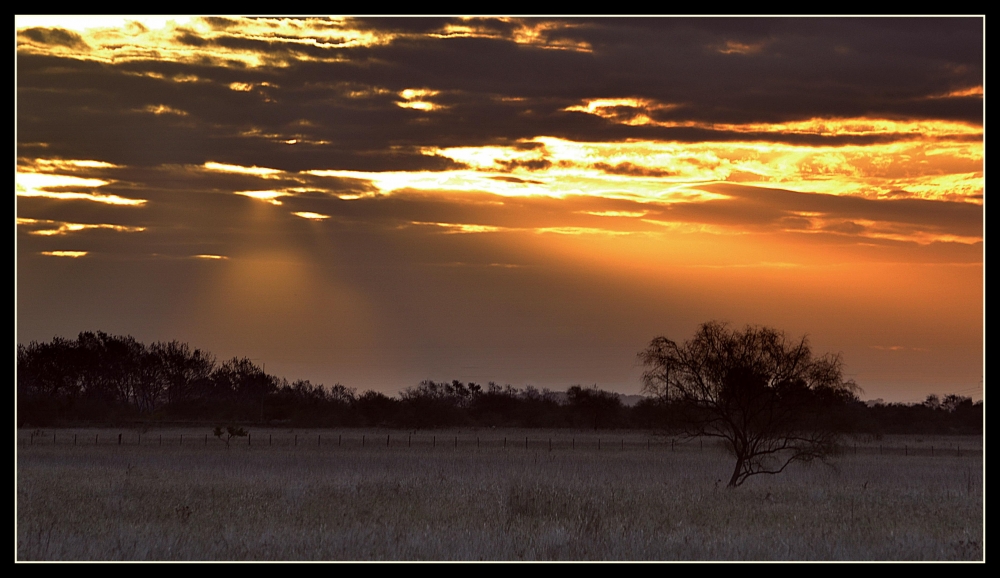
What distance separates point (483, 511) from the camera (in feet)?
84.2

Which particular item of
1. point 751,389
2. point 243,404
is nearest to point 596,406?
point 243,404

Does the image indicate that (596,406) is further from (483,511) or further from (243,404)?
(483,511)

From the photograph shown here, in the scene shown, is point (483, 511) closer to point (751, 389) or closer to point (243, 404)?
point (751, 389)

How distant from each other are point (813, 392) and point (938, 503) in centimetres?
560

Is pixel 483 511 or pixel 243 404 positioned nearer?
pixel 483 511

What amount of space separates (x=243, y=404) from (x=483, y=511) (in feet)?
357

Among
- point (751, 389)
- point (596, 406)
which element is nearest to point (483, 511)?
point (751, 389)

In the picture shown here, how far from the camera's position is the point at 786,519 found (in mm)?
25219

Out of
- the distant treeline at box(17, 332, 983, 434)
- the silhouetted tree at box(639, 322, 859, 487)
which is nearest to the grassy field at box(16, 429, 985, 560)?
the silhouetted tree at box(639, 322, 859, 487)

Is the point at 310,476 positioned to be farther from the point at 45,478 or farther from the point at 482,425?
the point at 482,425

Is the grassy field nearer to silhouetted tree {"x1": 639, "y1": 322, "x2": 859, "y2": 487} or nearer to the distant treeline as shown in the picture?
silhouetted tree {"x1": 639, "y1": 322, "x2": 859, "y2": 487}

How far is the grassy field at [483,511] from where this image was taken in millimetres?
19469

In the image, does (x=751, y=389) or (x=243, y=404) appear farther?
(x=243, y=404)

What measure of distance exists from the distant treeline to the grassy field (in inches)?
2259
